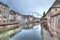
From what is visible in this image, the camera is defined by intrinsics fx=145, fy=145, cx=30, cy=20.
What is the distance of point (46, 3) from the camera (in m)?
2.97

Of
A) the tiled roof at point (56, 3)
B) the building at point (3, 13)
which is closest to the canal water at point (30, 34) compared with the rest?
the building at point (3, 13)

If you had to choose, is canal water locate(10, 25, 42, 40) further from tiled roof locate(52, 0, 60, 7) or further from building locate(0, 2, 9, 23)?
tiled roof locate(52, 0, 60, 7)

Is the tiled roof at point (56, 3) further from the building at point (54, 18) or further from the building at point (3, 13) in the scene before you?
the building at point (3, 13)

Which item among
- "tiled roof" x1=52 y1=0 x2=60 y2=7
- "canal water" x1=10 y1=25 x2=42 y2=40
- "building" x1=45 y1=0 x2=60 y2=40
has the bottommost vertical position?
"canal water" x1=10 y1=25 x2=42 y2=40

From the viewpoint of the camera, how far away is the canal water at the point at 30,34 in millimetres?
2996

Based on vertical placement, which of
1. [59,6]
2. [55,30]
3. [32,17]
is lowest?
[55,30]

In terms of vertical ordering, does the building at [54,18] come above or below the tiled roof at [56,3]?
below

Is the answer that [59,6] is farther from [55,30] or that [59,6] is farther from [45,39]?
[45,39]

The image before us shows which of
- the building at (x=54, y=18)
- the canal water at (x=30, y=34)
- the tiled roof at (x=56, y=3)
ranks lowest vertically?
the canal water at (x=30, y=34)

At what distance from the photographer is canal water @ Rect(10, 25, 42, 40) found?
3.00 meters

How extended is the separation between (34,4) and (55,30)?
72cm

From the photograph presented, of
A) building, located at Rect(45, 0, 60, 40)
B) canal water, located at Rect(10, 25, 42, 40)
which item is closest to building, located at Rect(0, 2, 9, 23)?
canal water, located at Rect(10, 25, 42, 40)

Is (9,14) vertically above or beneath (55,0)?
beneath

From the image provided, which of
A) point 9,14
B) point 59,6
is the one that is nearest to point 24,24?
point 9,14
